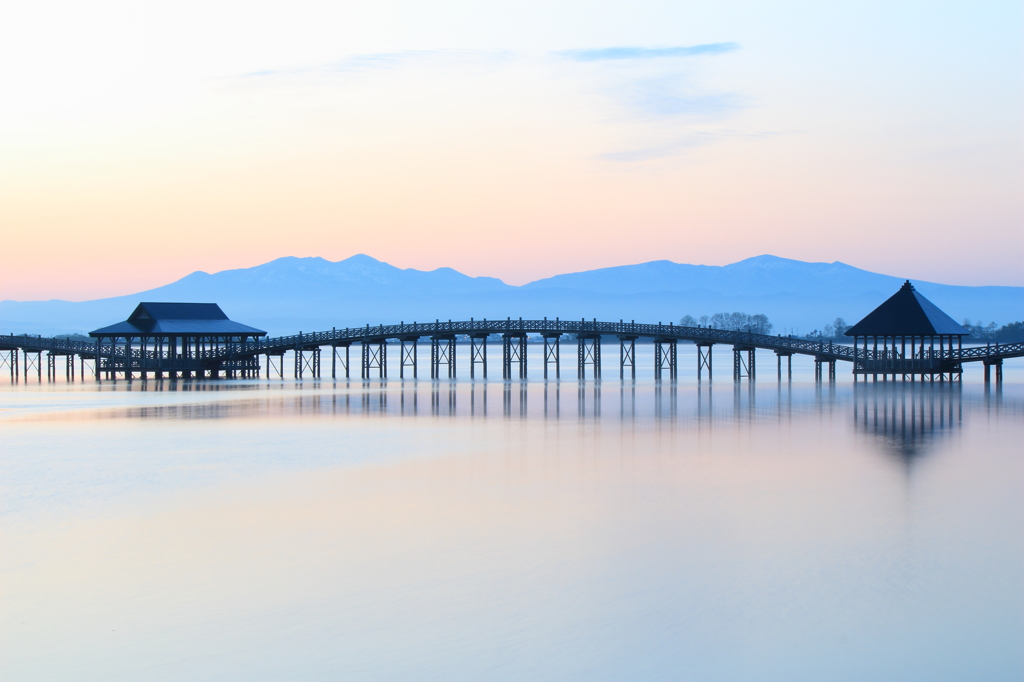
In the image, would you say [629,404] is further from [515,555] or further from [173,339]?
[173,339]

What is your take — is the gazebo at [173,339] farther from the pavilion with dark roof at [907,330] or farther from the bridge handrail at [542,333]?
the pavilion with dark roof at [907,330]

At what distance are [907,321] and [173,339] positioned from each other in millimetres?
44098

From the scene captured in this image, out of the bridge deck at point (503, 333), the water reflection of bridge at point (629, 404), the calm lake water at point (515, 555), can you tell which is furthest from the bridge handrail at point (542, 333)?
the calm lake water at point (515, 555)

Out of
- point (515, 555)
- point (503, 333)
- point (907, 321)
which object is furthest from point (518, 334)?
point (515, 555)

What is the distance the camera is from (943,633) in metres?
11.4

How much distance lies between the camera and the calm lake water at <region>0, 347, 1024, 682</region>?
1082 cm

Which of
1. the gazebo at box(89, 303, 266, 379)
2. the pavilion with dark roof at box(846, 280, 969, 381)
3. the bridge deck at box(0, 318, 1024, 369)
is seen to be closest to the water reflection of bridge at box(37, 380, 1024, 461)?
the pavilion with dark roof at box(846, 280, 969, 381)

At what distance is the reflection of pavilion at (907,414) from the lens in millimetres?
27969

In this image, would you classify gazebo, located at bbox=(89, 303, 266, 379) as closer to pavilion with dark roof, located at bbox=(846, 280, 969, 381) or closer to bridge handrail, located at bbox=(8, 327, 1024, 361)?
bridge handrail, located at bbox=(8, 327, 1024, 361)

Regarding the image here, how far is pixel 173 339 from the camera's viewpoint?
64125 mm

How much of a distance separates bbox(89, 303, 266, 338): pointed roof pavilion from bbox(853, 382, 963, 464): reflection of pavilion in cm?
3764

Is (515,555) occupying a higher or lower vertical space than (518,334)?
lower

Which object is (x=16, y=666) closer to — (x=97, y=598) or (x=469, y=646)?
(x=97, y=598)

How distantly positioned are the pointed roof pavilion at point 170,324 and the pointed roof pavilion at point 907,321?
3681cm
